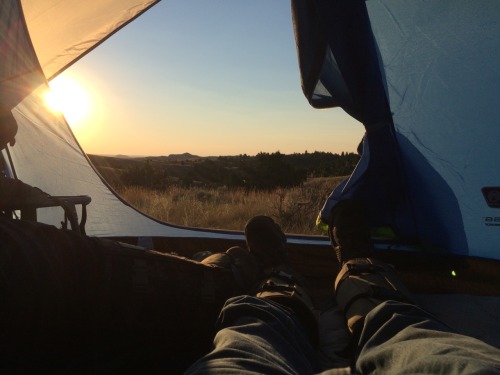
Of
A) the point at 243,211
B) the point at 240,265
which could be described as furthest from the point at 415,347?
the point at 243,211

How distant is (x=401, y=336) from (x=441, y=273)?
1124 mm

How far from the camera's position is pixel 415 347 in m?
0.79

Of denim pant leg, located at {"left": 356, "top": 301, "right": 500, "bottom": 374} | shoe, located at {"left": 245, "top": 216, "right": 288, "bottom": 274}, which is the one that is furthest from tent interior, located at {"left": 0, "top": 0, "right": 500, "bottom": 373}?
denim pant leg, located at {"left": 356, "top": 301, "right": 500, "bottom": 374}

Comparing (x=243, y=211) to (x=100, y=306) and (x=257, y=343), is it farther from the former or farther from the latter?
(x=257, y=343)

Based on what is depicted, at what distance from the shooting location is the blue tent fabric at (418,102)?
5.41 ft

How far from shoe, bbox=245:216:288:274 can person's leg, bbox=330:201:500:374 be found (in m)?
0.39

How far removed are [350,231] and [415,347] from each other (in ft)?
3.32

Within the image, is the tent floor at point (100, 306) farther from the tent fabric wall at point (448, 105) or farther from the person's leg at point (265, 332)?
the tent fabric wall at point (448, 105)

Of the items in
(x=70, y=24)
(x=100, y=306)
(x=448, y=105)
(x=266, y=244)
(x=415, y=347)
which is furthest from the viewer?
(x=70, y=24)

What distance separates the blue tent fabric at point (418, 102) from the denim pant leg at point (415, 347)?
976mm

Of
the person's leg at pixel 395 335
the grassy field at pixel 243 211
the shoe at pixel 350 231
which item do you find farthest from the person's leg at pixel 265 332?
the grassy field at pixel 243 211

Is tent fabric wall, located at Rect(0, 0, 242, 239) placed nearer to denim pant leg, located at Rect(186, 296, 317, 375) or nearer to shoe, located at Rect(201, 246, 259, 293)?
shoe, located at Rect(201, 246, 259, 293)

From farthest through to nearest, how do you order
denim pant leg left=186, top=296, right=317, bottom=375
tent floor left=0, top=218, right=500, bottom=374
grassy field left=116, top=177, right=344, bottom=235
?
grassy field left=116, top=177, right=344, bottom=235 → tent floor left=0, top=218, right=500, bottom=374 → denim pant leg left=186, top=296, right=317, bottom=375

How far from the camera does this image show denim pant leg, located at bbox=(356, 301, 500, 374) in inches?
26.3
